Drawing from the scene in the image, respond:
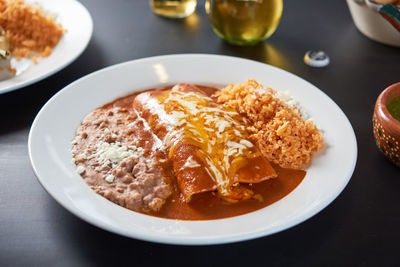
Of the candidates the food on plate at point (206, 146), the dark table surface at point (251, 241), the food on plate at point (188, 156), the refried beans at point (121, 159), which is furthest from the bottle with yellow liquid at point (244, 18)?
the refried beans at point (121, 159)

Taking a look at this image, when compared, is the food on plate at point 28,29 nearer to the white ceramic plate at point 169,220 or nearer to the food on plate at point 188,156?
the white ceramic plate at point 169,220

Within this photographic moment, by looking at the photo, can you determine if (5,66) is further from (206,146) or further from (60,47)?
(206,146)

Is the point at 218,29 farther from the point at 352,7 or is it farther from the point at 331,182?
the point at 331,182

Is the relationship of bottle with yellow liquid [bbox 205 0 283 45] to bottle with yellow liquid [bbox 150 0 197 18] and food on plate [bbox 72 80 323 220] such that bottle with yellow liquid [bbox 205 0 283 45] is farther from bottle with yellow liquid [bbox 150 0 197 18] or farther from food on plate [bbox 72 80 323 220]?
food on plate [bbox 72 80 323 220]

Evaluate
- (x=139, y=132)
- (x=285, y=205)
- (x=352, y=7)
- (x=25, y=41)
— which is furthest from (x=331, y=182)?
(x=25, y=41)

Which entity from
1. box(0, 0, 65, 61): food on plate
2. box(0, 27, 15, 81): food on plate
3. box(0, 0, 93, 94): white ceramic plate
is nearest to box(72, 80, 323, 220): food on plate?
box(0, 0, 93, 94): white ceramic plate

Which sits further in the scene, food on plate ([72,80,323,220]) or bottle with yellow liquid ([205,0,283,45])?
bottle with yellow liquid ([205,0,283,45])
